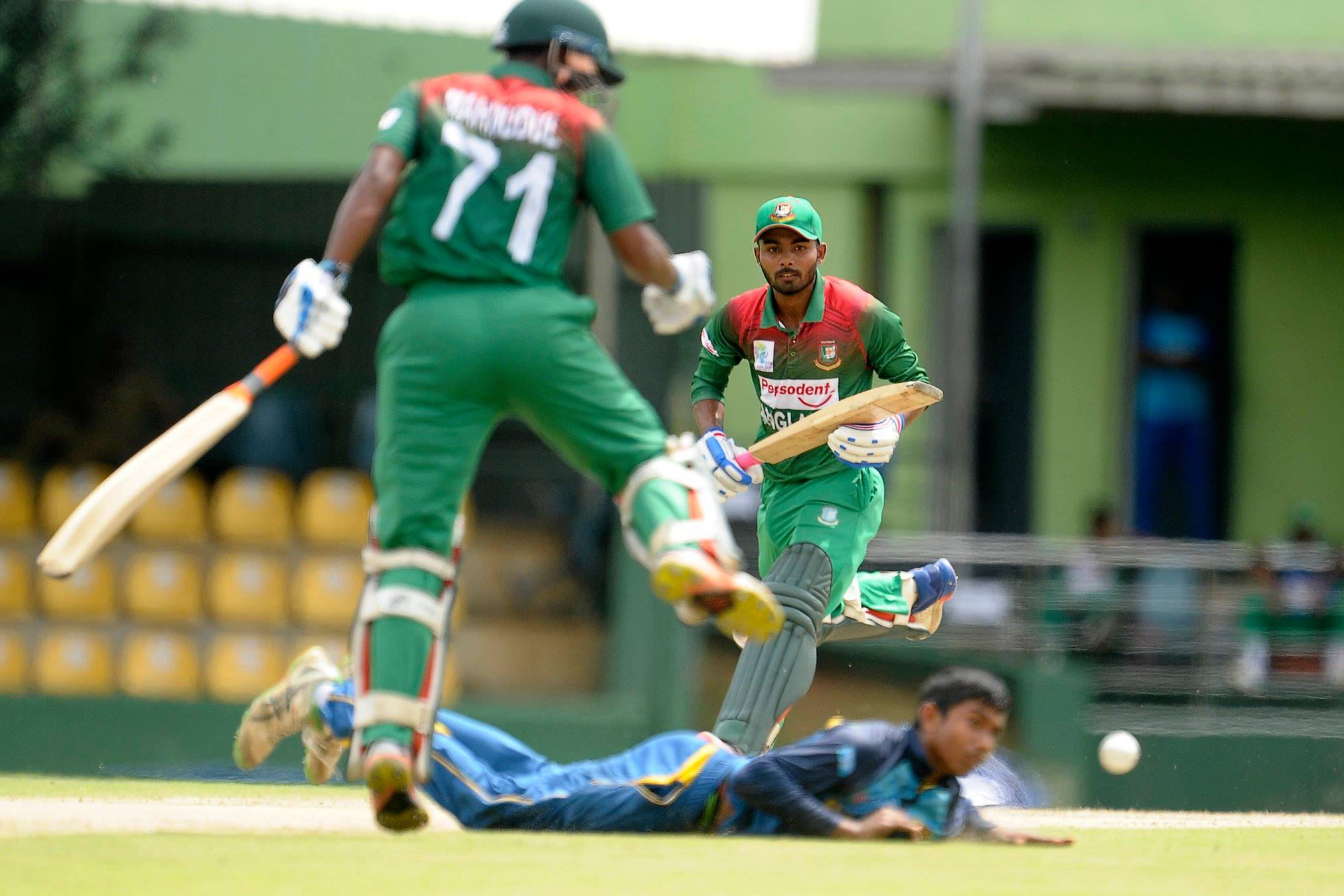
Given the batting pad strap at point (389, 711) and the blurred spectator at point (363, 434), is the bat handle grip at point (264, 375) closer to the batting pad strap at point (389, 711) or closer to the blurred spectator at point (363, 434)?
the batting pad strap at point (389, 711)

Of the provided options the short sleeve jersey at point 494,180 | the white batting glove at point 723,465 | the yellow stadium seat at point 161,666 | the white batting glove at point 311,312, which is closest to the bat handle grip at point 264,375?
the white batting glove at point 311,312

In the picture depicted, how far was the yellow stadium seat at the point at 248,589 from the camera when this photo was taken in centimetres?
1121

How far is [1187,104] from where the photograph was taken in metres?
13.7

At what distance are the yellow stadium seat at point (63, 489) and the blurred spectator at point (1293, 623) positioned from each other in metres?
6.87

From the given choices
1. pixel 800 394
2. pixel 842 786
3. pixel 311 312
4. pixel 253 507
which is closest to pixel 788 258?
pixel 800 394

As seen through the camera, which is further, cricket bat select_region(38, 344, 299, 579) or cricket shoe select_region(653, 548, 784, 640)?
cricket bat select_region(38, 344, 299, 579)

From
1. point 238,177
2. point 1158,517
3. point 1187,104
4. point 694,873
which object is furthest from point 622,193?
point 1158,517

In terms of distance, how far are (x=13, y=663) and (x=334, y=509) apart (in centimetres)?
204

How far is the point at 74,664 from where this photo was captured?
11.1 m

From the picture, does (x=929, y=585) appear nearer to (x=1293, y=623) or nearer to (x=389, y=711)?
(x=389, y=711)

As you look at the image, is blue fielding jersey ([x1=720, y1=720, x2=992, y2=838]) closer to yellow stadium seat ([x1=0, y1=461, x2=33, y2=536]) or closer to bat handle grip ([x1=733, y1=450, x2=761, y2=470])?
bat handle grip ([x1=733, y1=450, x2=761, y2=470])

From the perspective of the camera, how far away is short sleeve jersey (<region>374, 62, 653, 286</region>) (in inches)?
194

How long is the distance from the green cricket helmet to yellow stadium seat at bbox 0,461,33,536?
7.09m

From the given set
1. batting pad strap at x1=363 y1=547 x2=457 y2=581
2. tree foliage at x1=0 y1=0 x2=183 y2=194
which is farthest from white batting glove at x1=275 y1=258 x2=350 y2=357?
tree foliage at x1=0 y1=0 x2=183 y2=194
